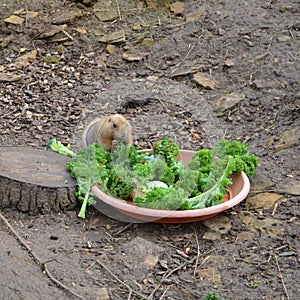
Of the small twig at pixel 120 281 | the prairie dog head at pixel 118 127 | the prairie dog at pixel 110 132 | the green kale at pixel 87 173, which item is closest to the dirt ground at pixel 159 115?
the small twig at pixel 120 281

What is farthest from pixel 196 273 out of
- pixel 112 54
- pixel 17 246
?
pixel 112 54

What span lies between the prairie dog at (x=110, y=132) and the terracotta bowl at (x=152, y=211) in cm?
72

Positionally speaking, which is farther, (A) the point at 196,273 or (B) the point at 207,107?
(B) the point at 207,107

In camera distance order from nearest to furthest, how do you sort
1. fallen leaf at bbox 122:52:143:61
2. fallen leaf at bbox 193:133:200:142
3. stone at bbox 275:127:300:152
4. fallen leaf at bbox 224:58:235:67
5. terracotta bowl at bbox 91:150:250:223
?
terracotta bowl at bbox 91:150:250:223, stone at bbox 275:127:300:152, fallen leaf at bbox 193:133:200:142, fallen leaf at bbox 224:58:235:67, fallen leaf at bbox 122:52:143:61

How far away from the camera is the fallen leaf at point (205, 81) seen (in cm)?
693

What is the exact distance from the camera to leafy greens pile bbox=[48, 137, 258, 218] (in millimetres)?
4892

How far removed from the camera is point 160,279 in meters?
4.42

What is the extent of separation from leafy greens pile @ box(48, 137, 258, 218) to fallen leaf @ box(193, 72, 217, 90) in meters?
1.64

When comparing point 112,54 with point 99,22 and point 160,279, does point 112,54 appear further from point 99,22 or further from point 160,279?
point 160,279

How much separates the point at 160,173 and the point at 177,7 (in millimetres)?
3298

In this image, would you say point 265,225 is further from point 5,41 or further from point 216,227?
point 5,41

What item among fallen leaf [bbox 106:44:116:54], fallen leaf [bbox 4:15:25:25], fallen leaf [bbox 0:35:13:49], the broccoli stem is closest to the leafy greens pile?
the broccoli stem

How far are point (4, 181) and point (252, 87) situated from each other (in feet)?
9.41

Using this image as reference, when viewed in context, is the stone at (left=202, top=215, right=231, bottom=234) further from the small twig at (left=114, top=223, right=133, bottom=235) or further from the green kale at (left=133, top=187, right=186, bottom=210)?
the small twig at (left=114, top=223, right=133, bottom=235)
